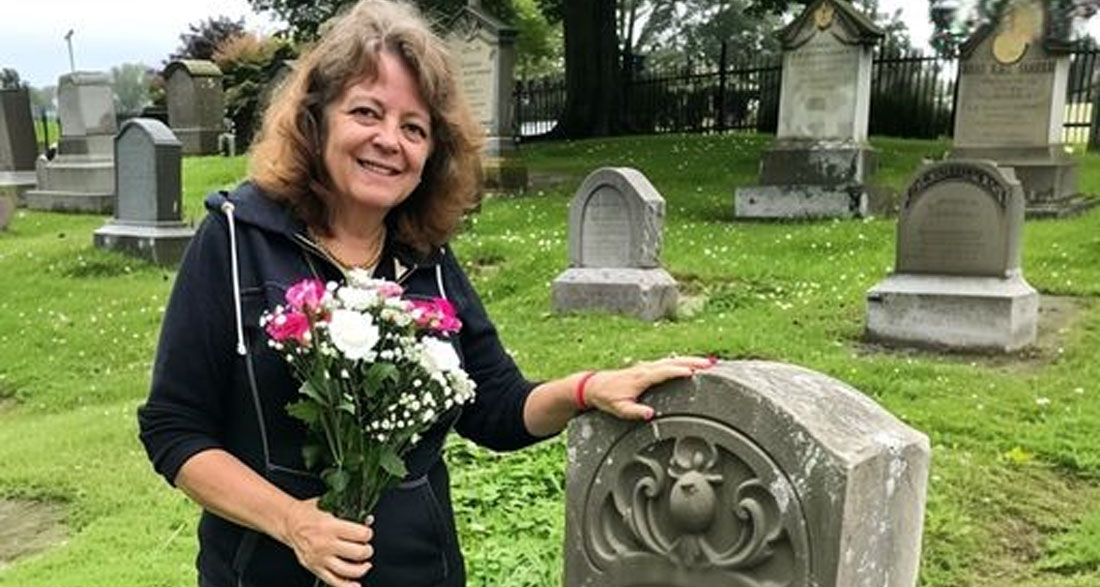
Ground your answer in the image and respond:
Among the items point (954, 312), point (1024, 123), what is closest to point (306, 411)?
point (954, 312)

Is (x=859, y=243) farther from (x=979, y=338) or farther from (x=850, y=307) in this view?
(x=979, y=338)

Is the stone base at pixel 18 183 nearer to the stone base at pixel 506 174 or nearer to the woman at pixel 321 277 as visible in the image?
the stone base at pixel 506 174

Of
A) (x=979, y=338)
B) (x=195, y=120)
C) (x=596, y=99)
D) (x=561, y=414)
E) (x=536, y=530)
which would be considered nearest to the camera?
(x=561, y=414)

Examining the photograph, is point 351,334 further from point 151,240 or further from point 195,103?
point 195,103

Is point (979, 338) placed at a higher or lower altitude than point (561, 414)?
lower

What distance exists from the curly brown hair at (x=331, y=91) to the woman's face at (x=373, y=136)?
0.05 ft

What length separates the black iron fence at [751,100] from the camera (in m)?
20.0

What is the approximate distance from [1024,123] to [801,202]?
8.14 feet

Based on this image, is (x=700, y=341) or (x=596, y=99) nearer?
(x=700, y=341)

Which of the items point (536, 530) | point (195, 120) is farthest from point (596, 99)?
point (536, 530)

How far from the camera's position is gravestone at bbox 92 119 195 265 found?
11078 mm

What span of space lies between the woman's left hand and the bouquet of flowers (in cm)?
37

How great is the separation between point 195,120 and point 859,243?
14.7 m

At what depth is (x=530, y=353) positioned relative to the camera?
6.93 meters
